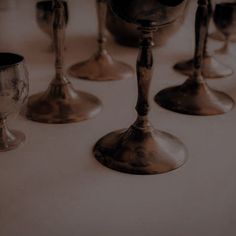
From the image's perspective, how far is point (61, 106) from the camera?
36.3 inches

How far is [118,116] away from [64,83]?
5.3 inches

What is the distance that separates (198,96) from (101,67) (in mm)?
303

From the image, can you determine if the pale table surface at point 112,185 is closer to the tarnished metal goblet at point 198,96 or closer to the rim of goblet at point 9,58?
the tarnished metal goblet at point 198,96

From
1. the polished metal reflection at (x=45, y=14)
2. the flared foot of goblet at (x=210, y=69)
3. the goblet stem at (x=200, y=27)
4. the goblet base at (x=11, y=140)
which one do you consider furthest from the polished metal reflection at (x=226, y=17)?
the goblet base at (x=11, y=140)

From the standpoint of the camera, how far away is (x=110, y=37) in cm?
153

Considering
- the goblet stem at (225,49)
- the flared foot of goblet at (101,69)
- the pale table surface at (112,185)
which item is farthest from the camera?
the goblet stem at (225,49)

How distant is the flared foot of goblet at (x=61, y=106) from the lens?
0.89m

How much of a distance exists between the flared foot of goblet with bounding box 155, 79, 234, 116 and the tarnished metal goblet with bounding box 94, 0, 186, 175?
0.55ft

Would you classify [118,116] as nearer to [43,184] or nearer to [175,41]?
[43,184]

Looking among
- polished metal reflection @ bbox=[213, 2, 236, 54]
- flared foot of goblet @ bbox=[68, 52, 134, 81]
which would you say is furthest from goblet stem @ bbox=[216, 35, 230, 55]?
flared foot of goblet @ bbox=[68, 52, 134, 81]

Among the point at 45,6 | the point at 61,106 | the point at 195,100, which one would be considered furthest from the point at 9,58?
the point at 45,6

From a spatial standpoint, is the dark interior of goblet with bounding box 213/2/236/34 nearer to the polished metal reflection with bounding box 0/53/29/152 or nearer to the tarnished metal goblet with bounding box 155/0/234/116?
the tarnished metal goblet with bounding box 155/0/234/116

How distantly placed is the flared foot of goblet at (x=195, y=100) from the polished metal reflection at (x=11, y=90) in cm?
34

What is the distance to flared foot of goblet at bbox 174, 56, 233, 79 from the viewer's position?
3.81 feet
